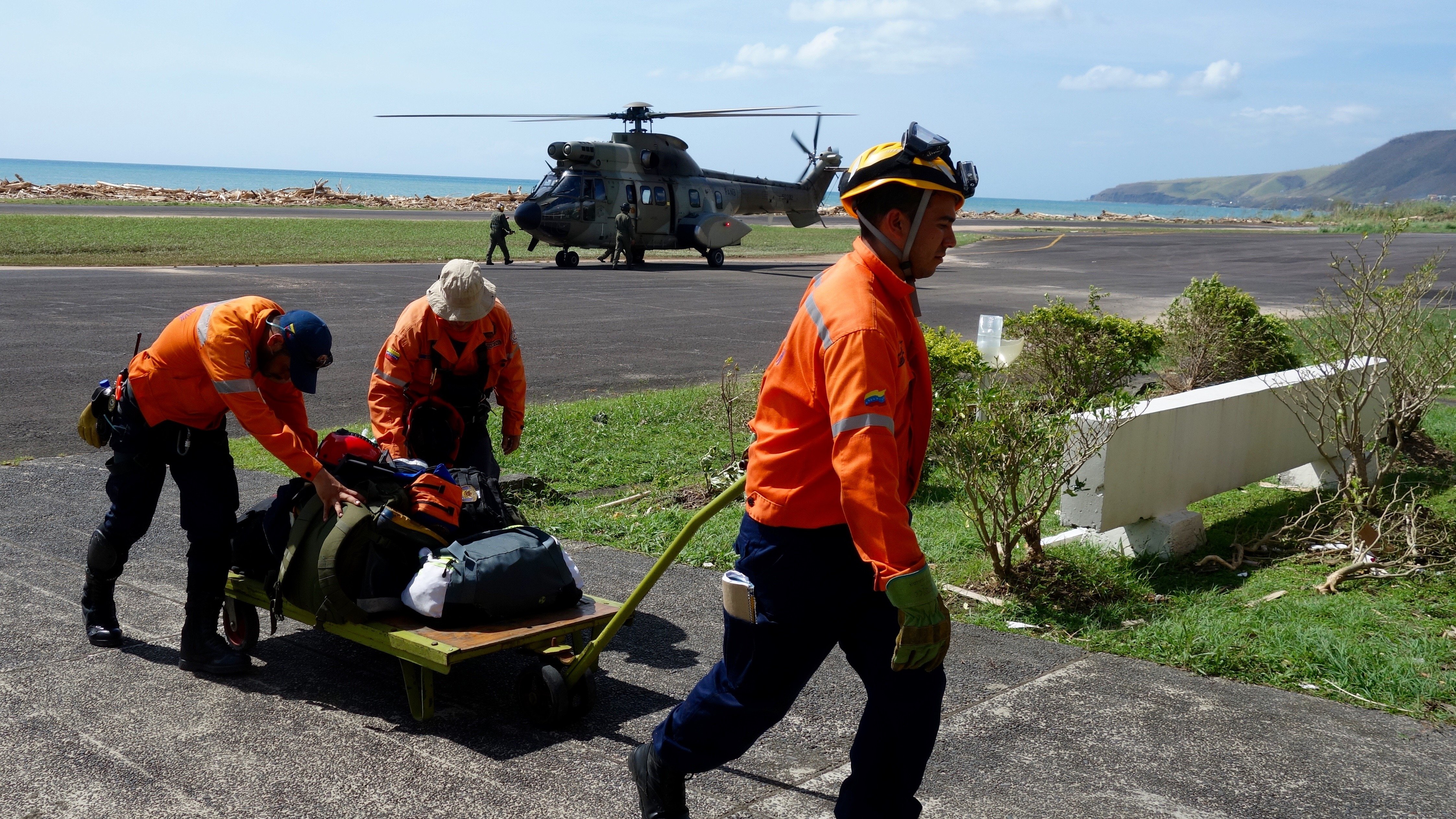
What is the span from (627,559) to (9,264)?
24453mm

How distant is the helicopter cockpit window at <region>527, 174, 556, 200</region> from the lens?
30.2 meters

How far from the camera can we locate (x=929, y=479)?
832 cm

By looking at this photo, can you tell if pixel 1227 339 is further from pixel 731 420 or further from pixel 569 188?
pixel 569 188

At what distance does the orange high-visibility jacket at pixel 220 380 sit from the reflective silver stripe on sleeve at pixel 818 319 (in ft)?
7.81

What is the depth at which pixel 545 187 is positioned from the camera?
30.4 meters

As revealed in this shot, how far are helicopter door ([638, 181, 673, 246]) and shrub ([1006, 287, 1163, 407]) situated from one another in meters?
23.1

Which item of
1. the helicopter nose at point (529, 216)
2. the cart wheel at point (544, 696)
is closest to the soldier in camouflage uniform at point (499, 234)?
the helicopter nose at point (529, 216)

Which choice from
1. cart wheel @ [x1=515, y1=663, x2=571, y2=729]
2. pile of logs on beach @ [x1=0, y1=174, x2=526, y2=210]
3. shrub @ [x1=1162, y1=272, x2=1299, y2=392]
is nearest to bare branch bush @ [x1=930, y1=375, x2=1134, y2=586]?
cart wheel @ [x1=515, y1=663, x2=571, y2=729]

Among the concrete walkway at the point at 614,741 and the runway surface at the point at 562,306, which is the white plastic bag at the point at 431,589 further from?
the runway surface at the point at 562,306

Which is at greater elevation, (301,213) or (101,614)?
(301,213)

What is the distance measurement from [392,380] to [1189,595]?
13.5 feet

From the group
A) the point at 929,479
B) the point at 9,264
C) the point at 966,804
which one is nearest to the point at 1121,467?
the point at 929,479

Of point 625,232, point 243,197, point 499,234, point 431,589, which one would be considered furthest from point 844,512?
point 243,197

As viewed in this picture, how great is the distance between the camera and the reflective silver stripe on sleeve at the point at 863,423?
263cm
